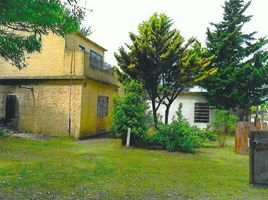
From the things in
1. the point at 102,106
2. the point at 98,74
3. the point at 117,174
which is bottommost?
the point at 117,174

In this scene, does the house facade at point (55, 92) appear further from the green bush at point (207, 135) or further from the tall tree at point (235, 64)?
the tall tree at point (235, 64)

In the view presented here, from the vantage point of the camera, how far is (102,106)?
2158cm

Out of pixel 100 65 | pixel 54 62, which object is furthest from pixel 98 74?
pixel 54 62

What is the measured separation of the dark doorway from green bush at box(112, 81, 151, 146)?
7.12m

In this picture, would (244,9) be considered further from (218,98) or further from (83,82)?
(83,82)

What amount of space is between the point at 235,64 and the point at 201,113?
4887mm

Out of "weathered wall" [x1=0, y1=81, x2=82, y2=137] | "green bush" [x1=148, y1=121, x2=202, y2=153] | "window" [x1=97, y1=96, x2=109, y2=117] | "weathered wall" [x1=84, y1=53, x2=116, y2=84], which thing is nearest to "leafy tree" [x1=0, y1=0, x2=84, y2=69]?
"green bush" [x1=148, y1=121, x2=202, y2=153]

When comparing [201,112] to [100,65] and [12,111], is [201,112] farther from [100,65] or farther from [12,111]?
[12,111]

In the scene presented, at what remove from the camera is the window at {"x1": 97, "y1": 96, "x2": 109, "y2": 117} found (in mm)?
20950

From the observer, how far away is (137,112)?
15.5 m

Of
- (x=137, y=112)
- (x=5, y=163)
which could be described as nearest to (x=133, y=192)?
(x=5, y=163)

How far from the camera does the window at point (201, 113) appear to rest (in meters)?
26.6

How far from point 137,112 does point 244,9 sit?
1639 cm

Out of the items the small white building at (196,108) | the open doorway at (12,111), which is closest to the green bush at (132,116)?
the open doorway at (12,111)
